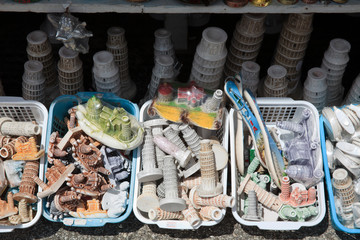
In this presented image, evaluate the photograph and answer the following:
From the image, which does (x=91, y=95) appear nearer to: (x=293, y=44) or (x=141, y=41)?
(x=141, y=41)

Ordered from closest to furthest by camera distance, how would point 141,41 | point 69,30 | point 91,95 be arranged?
point 69,30, point 91,95, point 141,41

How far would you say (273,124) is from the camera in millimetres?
2525

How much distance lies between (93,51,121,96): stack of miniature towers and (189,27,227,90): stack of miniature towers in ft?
1.33

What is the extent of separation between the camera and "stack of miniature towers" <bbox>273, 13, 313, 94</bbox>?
95.3 inches

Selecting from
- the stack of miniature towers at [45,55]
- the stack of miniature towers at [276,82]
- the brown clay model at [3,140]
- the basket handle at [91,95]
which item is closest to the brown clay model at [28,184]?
the brown clay model at [3,140]

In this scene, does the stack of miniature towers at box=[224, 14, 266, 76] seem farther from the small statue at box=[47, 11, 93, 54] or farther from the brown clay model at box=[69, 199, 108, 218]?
the brown clay model at box=[69, 199, 108, 218]

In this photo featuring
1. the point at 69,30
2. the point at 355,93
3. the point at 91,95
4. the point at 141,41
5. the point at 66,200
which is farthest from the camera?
the point at 141,41

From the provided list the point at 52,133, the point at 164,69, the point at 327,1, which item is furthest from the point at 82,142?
the point at 327,1

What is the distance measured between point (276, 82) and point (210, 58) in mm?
403

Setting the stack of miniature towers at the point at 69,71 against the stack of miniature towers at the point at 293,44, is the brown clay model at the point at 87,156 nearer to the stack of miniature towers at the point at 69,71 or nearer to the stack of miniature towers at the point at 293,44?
the stack of miniature towers at the point at 69,71

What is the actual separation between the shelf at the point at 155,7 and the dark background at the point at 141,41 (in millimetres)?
585

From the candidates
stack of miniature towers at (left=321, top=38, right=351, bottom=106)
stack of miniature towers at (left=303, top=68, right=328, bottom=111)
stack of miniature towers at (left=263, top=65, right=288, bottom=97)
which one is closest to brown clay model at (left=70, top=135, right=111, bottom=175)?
stack of miniature towers at (left=263, top=65, right=288, bottom=97)

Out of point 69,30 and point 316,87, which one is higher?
point 69,30

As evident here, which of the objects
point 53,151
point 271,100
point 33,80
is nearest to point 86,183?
point 53,151
